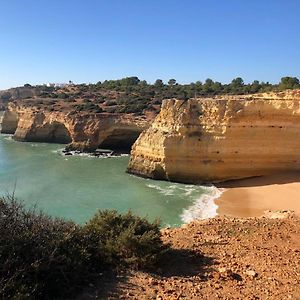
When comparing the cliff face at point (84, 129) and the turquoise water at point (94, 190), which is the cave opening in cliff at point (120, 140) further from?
the turquoise water at point (94, 190)

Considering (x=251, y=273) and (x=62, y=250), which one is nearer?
(x=62, y=250)

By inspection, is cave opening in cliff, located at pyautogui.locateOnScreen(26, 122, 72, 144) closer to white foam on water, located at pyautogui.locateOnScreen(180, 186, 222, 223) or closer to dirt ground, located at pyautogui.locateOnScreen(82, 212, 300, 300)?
white foam on water, located at pyautogui.locateOnScreen(180, 186, 222, 223)

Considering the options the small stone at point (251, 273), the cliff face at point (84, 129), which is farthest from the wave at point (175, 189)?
the small stone at point (251, 273)

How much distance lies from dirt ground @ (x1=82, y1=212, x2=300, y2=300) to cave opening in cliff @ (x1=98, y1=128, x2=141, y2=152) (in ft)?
92.4

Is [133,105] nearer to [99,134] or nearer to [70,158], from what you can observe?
[99,134]

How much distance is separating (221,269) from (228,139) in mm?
16920

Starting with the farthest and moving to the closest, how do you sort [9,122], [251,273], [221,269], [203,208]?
1. [9,122]
2. [203,208]
3. [221,269]
4. [251,273]

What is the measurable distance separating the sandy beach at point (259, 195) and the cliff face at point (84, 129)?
1566 cm

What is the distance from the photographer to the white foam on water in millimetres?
17844

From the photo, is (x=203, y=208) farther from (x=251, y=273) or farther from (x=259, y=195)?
(x=251, y=273)

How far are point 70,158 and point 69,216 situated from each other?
60.9 feet

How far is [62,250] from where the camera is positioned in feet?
23.3

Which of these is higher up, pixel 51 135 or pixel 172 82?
pixel 172 82

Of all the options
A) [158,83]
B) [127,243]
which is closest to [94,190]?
[127,243]
